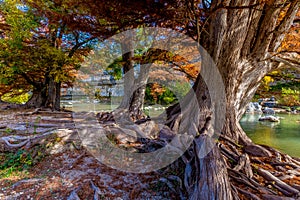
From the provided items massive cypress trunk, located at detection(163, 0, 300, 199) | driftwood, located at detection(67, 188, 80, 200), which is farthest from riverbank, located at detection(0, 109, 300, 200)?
massive cypress trunk, located at detection(163, 0, 300, 199)

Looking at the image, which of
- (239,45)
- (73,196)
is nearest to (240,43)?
(239,45)

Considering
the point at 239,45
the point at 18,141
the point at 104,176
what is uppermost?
the point at 239,45

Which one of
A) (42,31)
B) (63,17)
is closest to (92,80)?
(42,31)

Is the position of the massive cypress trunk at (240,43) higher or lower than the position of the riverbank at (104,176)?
higher

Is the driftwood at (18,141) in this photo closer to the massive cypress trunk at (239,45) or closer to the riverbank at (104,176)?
the riverbank at (104,176)

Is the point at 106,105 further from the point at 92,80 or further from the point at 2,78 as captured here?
the point at 2,78

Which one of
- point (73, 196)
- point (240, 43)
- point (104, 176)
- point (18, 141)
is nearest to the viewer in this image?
point (73, 196)

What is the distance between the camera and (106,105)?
11.3m

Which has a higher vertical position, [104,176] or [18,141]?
[18,141]

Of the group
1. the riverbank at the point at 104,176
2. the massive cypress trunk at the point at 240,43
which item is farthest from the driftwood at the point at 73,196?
the massive cypress trunk at the point at 240,43

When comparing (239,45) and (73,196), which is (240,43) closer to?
(239,45)

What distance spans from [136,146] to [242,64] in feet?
7.57

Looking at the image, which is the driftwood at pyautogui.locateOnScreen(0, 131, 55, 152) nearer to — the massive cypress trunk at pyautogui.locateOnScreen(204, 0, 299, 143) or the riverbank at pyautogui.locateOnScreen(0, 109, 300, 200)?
the riverbank at pyautogui.locateOnScreen(0, 109, 300, 200)

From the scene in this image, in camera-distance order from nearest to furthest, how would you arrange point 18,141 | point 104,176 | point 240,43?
point 104,176, point 240,43, point 18,141
